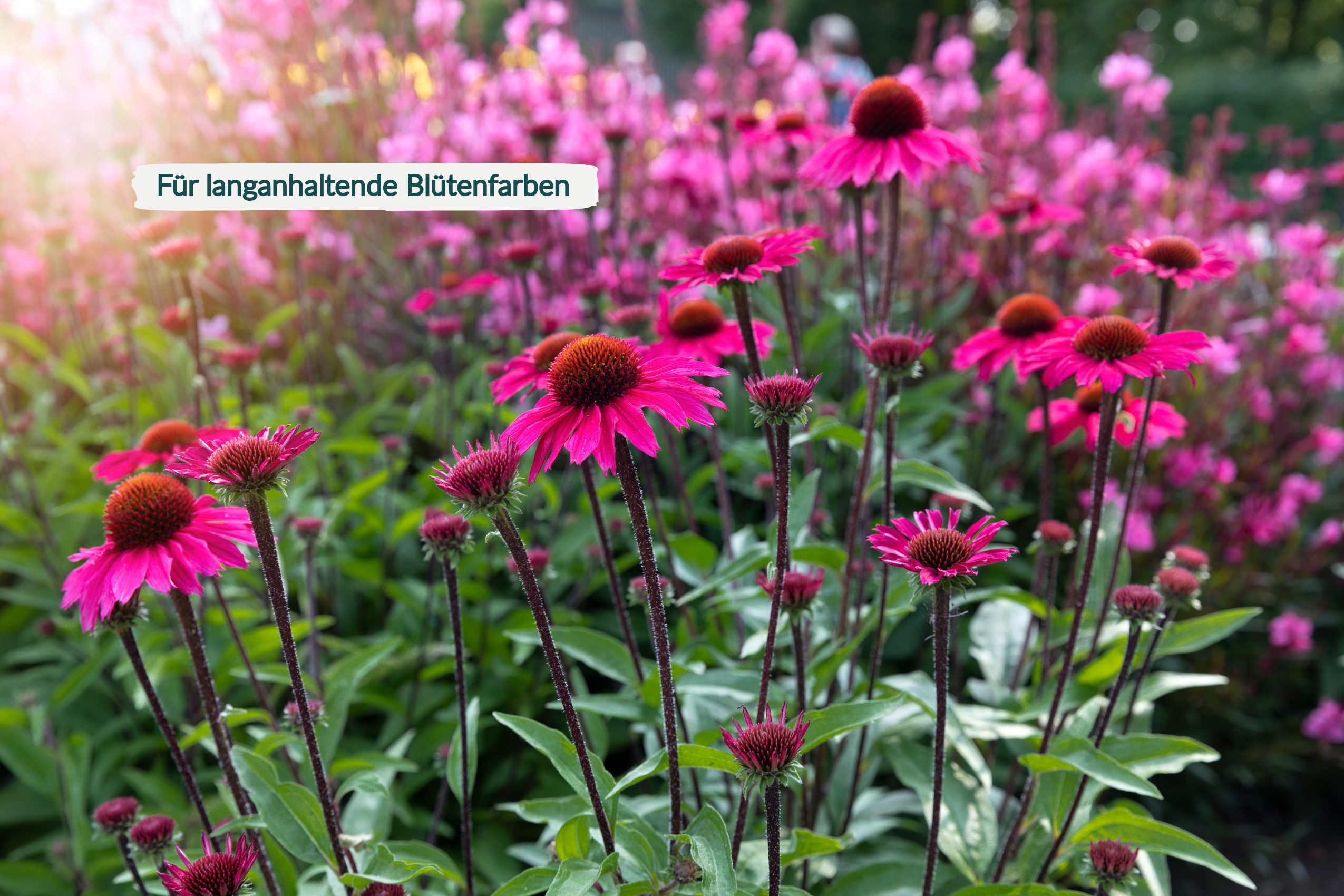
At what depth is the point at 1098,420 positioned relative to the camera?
1.59 meters

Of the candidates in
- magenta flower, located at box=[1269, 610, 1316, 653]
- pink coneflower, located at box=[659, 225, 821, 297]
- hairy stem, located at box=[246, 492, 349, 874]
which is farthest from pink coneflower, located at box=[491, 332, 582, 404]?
magenta flower, located at box=[1269, 610, 1316, 653]

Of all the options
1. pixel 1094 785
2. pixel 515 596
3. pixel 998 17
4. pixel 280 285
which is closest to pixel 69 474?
pixel 280 285

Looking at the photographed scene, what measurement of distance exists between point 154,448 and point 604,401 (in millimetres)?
1089

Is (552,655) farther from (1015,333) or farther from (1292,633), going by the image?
(1292,633)

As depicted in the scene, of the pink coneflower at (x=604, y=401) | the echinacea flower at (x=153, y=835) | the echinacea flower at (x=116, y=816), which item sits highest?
the pink coneflower at (x=604, y=401)

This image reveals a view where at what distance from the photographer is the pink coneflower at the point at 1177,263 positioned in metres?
1.45

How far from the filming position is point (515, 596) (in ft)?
8.27

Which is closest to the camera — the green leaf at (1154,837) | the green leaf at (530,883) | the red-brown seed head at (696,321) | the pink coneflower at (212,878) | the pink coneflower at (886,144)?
the pink coneflower at (212,878)

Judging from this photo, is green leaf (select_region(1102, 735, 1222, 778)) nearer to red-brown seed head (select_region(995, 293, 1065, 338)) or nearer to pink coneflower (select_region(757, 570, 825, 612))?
Result: pink coneflower (select_region(757, 570, 825, 612))

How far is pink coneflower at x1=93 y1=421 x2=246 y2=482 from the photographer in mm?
1590

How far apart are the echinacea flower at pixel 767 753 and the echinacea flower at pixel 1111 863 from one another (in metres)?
0.53

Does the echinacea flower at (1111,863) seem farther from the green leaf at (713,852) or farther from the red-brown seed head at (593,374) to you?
the red-brown seed head at (593,374)

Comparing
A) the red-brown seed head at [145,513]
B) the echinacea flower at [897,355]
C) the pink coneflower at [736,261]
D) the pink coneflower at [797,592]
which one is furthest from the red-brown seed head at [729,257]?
the red-brown seed head at [145,513]

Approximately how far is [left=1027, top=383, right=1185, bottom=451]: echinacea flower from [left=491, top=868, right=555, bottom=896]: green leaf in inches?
44.9
